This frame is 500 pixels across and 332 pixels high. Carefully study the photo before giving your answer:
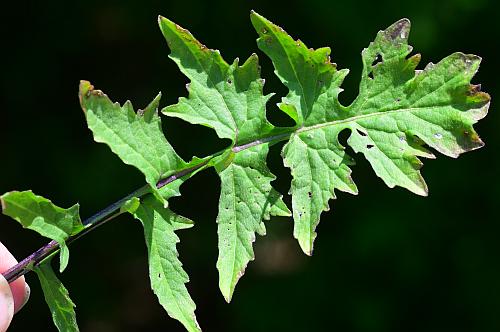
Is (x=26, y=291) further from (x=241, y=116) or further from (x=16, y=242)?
(x=16, y=242)

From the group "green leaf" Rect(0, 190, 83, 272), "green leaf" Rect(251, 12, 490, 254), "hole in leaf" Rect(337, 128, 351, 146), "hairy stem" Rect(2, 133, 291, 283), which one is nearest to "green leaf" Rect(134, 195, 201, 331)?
"hairy stem" Rect(2, 133, 291, 283)

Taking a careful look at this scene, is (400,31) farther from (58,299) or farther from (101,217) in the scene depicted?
(58,299)

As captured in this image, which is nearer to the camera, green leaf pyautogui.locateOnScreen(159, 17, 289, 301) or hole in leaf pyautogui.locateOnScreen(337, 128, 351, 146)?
green leaf pyautogui.locateOnScreen(159, 17, 289, 301)

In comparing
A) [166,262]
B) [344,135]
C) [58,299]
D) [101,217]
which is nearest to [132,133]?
[101,217]

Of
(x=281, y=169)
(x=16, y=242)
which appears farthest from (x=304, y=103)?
(x=16, y=242)

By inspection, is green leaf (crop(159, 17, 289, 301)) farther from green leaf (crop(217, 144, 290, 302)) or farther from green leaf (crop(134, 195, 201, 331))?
green leaf (crop(134, 195, 201, 331))

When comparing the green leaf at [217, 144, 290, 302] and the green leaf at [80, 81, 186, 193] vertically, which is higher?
the green leaf at [80, 81, 186, 193]
